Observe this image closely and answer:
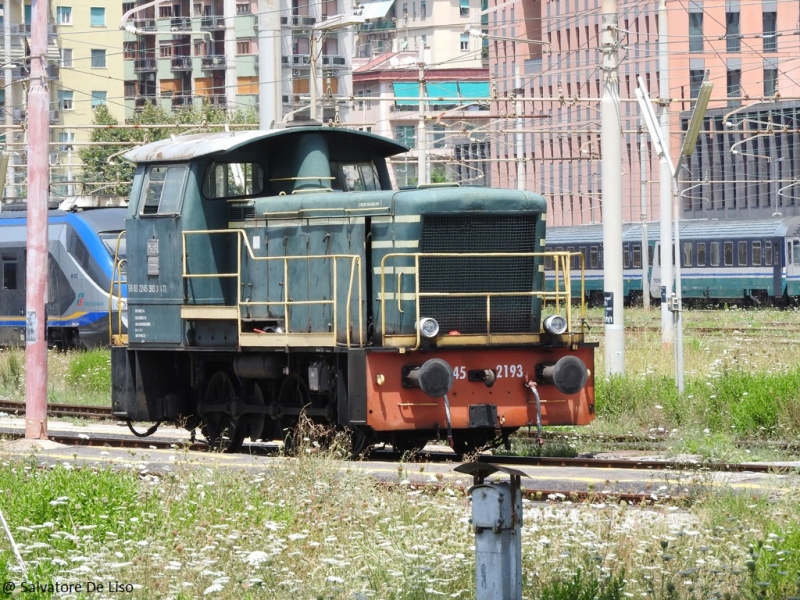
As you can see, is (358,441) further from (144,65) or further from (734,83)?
(144,65)

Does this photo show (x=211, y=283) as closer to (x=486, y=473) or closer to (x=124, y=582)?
(x=124, y=582)

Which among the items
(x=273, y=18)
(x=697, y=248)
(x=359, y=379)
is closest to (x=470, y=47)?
(x=697, y=248)

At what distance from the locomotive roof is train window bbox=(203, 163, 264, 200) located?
0.92 ft

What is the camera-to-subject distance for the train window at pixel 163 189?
14.4 metres

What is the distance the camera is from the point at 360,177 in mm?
14820

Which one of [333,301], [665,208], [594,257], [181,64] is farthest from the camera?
[181,64]

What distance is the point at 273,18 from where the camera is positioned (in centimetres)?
2014

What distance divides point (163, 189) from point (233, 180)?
0.70 metres

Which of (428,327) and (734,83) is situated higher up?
(734,83)

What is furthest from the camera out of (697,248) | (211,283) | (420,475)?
(697,248)

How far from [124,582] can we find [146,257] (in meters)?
7.42

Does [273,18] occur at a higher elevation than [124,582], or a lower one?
higher

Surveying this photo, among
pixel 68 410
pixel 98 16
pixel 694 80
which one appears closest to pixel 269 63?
pixel 68 410

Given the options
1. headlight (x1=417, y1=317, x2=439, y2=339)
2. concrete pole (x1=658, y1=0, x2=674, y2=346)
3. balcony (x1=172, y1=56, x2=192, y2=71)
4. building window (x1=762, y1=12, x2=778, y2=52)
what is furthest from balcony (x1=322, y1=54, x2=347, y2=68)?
headlight (x1=417, y1=317, x2=439, y2=339)
